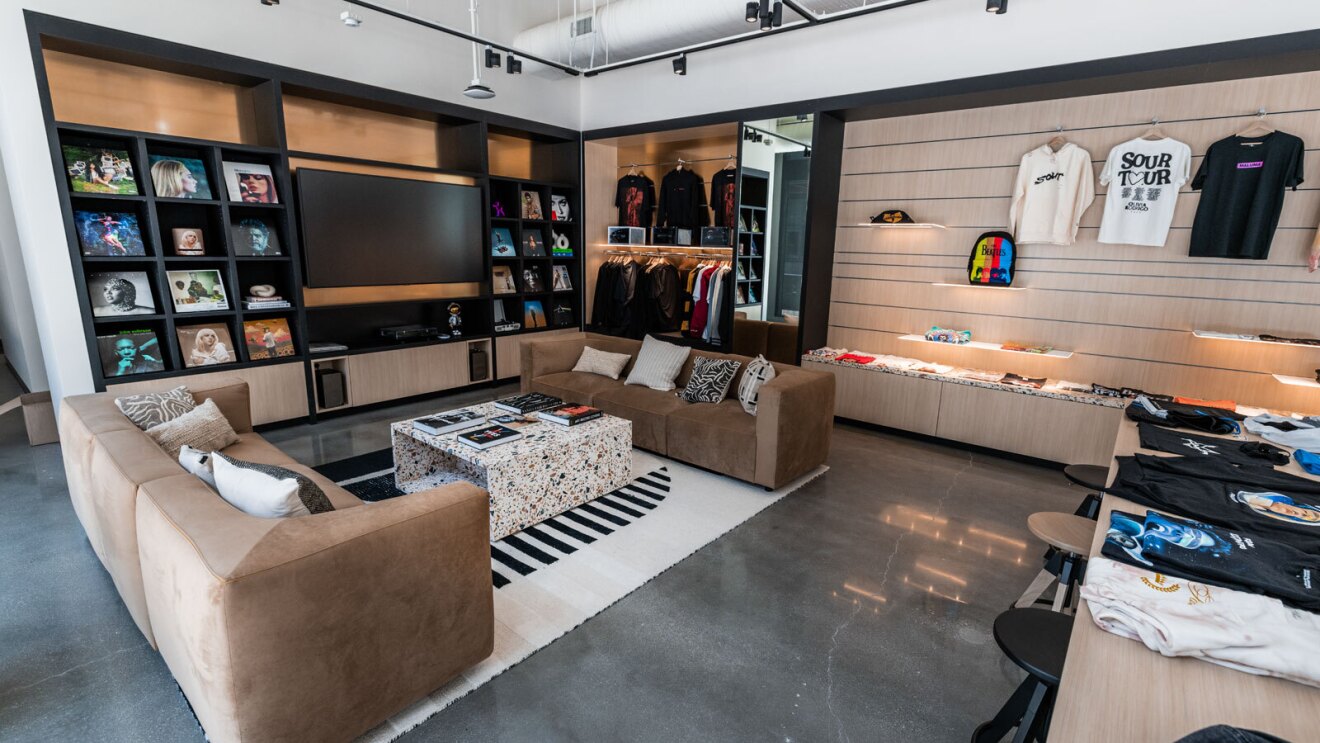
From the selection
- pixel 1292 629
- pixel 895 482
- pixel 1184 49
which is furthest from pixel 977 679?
pixel 1184 49

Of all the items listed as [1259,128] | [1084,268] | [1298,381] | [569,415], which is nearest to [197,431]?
[569,415]

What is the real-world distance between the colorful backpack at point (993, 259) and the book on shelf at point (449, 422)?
3.89m

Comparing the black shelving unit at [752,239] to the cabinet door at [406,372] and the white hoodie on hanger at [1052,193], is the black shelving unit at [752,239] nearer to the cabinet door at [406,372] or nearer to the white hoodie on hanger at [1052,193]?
the white hoodie on hanger at [1052,193]

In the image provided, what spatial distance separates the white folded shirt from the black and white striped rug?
6.14 ft

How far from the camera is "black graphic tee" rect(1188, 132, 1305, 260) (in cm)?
360

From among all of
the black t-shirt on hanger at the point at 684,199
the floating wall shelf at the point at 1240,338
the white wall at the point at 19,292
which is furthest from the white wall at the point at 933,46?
the white wall at the point at 19,292

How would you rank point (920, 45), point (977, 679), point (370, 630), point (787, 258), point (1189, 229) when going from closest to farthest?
1. point (370, 630)
2. point (977, 679)
3. point (1189, 229)
4. point (920, 45)
5. point (787, 258)

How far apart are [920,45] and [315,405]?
5.52 metres

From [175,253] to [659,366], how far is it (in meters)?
3.64

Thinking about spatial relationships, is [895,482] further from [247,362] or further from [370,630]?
[247,362]

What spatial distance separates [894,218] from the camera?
501 cm

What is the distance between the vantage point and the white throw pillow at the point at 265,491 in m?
1.86

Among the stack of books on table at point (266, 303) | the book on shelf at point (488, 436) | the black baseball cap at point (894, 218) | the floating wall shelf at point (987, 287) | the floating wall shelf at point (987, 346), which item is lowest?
the book on shelf at point (488, 436)

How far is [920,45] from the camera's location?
4.42 meters
